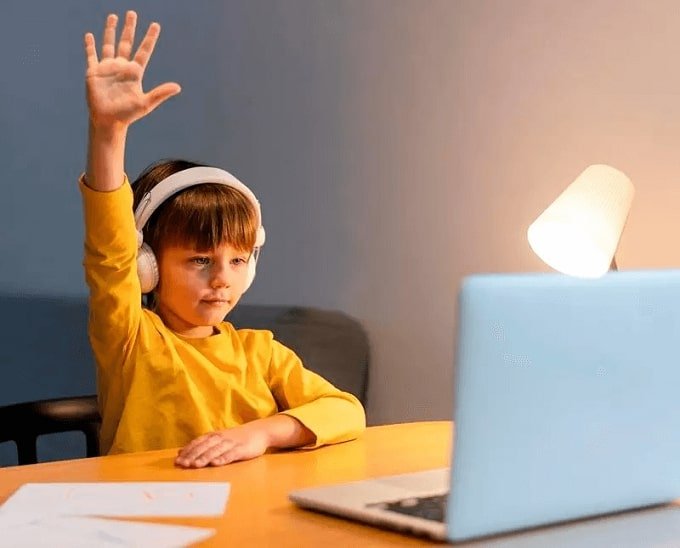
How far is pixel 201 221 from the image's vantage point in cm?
165

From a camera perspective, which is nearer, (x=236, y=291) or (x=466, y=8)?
(x=236, y=291)

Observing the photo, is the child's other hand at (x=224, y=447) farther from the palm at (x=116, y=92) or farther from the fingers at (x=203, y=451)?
the palm at (x=116, y=92)

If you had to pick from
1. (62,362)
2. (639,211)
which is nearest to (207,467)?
(62,362)

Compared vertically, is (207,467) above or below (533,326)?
below

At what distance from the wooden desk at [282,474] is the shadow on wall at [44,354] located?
713 millimetres

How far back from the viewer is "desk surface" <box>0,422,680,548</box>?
2.93 ft

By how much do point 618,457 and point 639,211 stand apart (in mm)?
1225

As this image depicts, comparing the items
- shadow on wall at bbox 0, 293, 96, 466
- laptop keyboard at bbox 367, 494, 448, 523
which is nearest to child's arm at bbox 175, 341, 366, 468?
laptop keyboard at bbox 367, 494, 448, 523

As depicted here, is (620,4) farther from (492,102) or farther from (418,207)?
(418,207)

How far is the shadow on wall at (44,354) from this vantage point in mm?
1943

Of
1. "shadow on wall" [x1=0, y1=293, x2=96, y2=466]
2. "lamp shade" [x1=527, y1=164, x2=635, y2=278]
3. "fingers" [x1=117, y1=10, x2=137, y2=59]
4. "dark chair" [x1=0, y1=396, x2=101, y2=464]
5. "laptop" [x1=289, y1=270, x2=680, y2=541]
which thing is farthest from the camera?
"shadow on wall" [x1=0, y1=293, x2=96, y2=466]

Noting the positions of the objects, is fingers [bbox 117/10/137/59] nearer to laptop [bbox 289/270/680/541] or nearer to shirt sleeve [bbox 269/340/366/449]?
shirt sleeve [bbox 269/340/366/449]

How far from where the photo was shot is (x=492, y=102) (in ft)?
7.32

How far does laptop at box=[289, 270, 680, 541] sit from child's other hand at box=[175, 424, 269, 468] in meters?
Answer: 0.29
